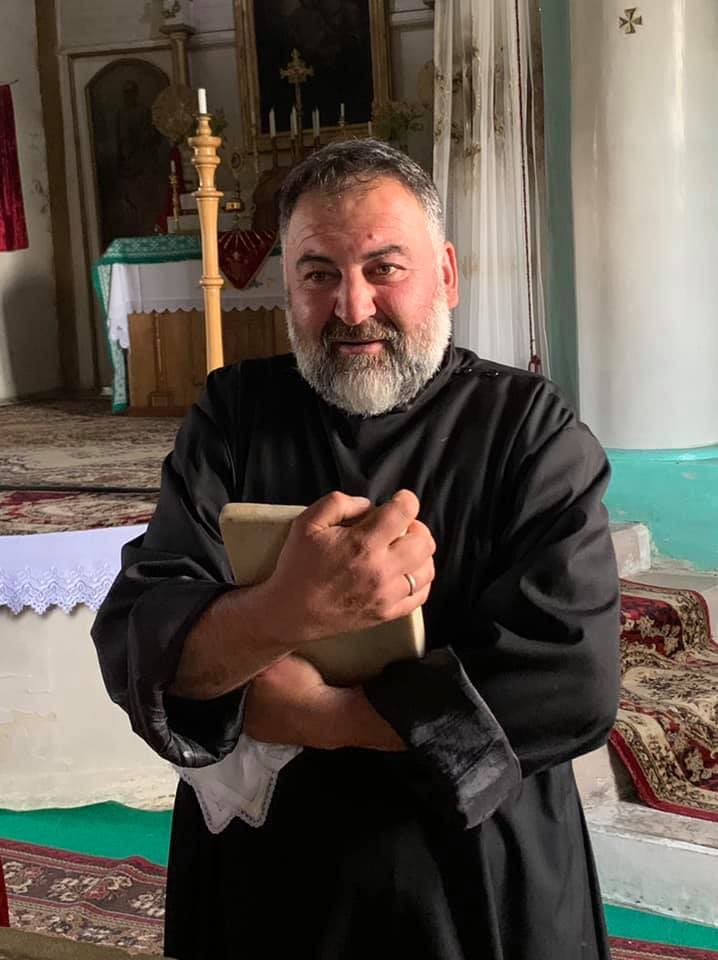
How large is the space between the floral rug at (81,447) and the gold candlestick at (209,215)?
93cm

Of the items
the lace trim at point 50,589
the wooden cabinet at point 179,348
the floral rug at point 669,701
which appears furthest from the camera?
the wooden cabinet at point 179,348

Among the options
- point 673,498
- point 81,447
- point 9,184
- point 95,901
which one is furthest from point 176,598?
point 9,184

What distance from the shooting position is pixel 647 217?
4391 millimetres

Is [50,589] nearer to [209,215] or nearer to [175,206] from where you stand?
[209,215]

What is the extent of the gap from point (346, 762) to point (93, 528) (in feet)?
9.47

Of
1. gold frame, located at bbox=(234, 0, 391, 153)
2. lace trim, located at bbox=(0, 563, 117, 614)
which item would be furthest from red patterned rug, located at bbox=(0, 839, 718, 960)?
gold frame, located at bbox=(234, 0, 391, 153)

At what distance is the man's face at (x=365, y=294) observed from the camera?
1.39m

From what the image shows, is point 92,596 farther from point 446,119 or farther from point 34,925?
point 446,119

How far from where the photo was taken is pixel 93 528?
13.7 feet

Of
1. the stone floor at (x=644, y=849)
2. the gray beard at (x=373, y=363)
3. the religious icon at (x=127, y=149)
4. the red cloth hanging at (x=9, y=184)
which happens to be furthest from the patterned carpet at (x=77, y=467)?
the gray beard at (x=373, y=363)

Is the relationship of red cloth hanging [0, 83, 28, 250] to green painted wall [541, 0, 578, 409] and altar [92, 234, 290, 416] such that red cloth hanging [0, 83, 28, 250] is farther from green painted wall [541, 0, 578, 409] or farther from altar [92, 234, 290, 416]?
green painted wall [541, 0, 578, 409]

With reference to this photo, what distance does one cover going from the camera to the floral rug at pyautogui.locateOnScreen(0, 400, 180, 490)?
5699 millimetres

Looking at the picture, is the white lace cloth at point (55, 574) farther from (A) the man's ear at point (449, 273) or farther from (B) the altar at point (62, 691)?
(A) the man's ear at point (449, 273)

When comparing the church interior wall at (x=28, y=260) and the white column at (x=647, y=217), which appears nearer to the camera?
the white column at (x=647, y=217)
